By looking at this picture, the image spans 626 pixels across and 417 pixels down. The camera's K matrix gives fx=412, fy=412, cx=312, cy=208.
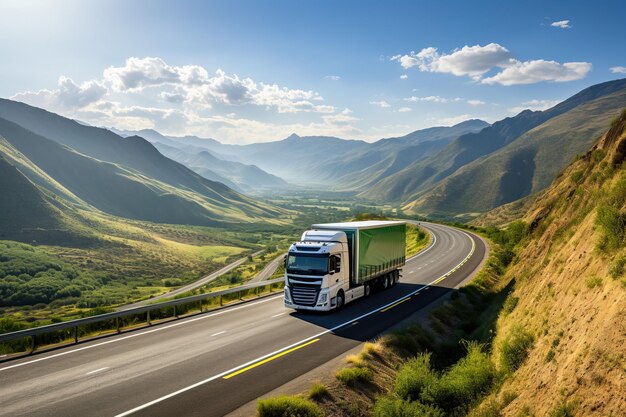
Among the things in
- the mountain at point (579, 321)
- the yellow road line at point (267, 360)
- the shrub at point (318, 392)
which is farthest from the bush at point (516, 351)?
the yellow road line at point (267, 360)

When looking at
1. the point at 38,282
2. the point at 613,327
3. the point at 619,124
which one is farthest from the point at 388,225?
the point at 38,282

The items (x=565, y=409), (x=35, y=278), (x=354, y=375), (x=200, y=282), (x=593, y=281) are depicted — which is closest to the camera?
(x=565, y=409)

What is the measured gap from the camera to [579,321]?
36.3ft

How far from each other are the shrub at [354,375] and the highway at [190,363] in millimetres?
1600

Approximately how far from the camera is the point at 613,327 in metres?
9.32

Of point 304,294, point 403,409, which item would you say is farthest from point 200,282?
point 403,409

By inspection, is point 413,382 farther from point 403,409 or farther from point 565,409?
point 565,409

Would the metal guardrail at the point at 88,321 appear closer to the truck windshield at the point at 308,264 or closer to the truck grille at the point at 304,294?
the truck grille at the point at 304,294

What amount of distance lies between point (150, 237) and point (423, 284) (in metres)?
148

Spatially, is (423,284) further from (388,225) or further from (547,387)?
(547,387)

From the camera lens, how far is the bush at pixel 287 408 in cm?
1026

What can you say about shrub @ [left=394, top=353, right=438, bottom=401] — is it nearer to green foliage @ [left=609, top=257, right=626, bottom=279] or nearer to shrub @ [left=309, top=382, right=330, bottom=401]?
shrub @ [left=309, top=382, right=330, bottom=401]

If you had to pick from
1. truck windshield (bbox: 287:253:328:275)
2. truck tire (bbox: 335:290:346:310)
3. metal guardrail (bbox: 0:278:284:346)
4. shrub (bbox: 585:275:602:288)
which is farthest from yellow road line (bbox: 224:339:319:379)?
shrub (bbox: 585:275:602:288)

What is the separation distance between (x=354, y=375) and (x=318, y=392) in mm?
1747
